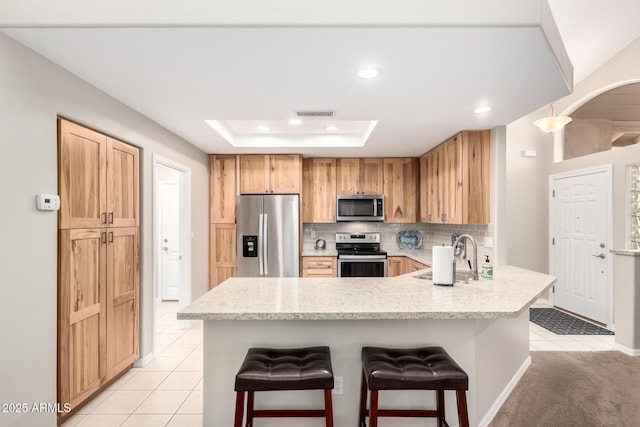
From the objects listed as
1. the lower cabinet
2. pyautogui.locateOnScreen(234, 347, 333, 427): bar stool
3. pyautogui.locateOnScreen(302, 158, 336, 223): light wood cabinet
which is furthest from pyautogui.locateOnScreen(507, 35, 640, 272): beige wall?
the lower cabinet

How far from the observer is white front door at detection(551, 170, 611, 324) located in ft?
13.4

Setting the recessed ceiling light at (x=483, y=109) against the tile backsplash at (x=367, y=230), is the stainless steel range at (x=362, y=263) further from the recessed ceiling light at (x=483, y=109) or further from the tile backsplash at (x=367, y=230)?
the recessed ceiling light at (x=483, y=109)

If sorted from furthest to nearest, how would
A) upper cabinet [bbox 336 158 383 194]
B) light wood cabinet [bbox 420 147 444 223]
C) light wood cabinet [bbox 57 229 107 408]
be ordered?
upper cabinet [bbox 336 158 383 194], light wood cabinet [bbox 420 147 444 223], light wood cabinet [bbox 57 229 107 408]

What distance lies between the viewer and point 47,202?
6.21 ft

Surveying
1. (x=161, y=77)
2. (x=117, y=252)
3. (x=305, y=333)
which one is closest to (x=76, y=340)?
(x=117, y=252)

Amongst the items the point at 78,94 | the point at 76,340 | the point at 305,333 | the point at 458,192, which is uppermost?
the point at 78,94

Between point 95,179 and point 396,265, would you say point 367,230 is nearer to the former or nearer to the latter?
point 396,265

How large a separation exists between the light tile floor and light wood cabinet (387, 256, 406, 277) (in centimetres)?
171

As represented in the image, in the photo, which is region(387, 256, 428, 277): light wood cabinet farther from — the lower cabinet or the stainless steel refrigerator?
the lower cabinet

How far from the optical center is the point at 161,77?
6.84 feet

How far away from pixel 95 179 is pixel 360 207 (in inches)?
133

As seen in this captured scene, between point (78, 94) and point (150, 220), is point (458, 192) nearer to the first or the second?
point (150, 220)

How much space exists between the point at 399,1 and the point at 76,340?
2.80 meters

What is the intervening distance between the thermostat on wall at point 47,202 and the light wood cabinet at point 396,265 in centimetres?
384
